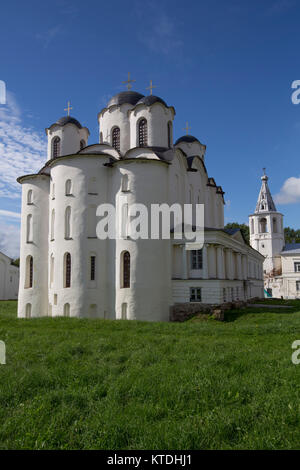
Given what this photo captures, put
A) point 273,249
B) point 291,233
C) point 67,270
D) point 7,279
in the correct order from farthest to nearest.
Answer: point 291,233 < point 273,249 < point 7,279 < point 67,270

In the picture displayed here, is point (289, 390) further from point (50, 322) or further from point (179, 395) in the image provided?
point (50, 322)

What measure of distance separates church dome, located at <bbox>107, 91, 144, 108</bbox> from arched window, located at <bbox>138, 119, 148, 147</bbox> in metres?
2.66

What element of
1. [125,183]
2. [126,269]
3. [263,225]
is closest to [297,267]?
[263,225]

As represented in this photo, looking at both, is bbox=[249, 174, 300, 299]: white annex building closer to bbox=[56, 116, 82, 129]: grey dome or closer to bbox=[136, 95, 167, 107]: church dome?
bbox=[136, 95, 167, 107]: church dome

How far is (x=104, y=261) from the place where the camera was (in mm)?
20016

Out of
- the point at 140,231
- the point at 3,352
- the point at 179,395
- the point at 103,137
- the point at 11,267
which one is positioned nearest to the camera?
the point at 179,395

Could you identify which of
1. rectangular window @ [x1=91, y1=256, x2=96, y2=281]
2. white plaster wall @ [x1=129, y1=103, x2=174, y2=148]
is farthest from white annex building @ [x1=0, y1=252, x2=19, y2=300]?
white plaster wall @ [x1=129, y1=103, x2=174, y2=148]

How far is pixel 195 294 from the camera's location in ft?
63.7

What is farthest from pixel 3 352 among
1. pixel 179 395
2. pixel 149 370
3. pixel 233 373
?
pixel 233 373

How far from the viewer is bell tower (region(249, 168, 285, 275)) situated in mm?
51062

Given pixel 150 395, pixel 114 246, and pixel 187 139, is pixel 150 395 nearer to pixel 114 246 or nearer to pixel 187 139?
pixel 114 246

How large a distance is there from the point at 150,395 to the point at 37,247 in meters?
18.1

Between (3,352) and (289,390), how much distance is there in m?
7.22

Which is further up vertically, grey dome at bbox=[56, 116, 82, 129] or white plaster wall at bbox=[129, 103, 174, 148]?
grey dome at bbox=[56, 116, 82, 129]
